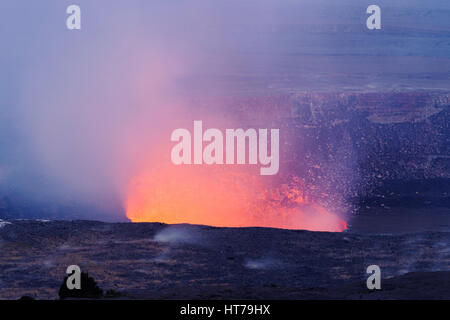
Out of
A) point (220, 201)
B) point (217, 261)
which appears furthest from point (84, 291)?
point (220, 201)

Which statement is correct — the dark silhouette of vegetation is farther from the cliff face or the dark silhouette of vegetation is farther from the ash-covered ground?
the cliff face

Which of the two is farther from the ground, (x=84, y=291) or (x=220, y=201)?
(x=220, y=201)

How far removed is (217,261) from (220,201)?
709cm

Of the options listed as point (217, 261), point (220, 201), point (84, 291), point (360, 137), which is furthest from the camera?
point (360, 137)

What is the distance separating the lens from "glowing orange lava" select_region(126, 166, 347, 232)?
2341 centimetres

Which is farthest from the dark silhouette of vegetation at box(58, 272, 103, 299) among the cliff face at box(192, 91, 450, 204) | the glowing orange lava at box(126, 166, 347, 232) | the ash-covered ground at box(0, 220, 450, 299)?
the cliff face at box(192, 91, 450, 204)

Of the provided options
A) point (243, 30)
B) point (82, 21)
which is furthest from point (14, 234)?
point (243, 30)

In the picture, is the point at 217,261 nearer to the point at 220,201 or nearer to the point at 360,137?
the point at 220,201

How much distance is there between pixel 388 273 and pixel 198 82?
27.4m

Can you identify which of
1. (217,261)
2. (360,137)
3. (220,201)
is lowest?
(217,261)

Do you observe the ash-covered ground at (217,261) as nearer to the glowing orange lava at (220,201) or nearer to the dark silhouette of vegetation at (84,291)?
the dark silhouette of vegetation at (84,291)

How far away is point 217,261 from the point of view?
1766 centimetres

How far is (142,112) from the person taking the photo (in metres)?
35.2

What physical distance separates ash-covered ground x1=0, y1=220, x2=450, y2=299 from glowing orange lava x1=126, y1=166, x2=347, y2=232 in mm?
3328
